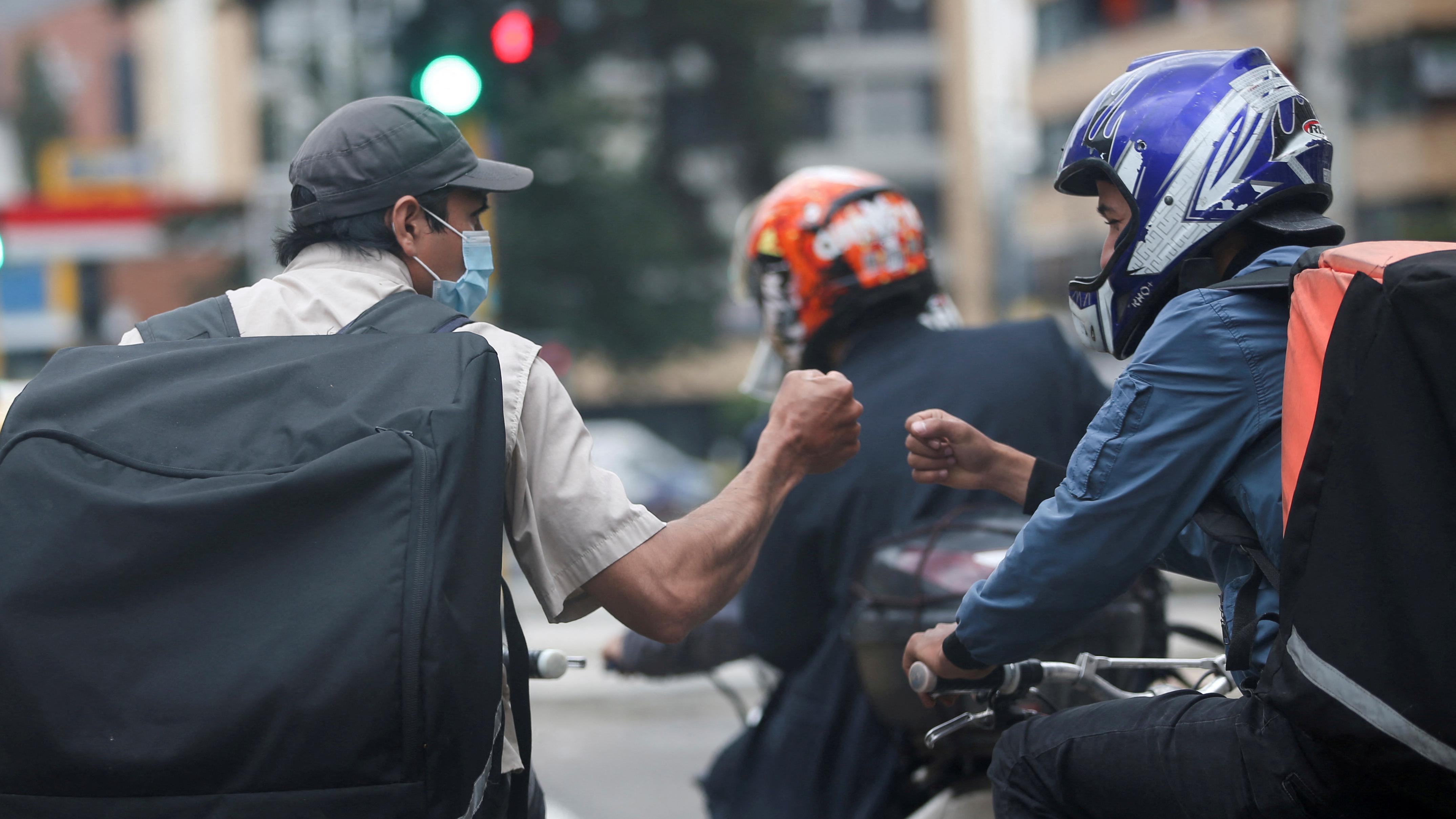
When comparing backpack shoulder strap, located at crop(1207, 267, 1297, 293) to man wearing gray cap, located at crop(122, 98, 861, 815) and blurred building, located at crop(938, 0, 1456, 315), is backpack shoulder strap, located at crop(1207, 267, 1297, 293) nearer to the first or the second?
man wearing gray cap, located at crop(122, 98, 861, 815)

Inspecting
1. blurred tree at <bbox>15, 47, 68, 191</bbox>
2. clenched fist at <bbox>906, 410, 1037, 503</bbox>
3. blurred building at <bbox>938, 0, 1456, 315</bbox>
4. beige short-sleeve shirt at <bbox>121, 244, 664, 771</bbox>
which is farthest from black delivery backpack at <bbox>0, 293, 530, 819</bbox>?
blurred tree at <bbox>15, 47, 68, 191</bbox>

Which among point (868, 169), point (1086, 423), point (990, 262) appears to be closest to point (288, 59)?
point (990, 262)

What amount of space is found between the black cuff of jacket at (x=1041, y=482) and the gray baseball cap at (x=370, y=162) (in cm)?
108

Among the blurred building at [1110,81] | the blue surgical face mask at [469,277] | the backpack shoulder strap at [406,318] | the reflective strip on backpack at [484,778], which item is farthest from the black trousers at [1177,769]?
the blurred building at [1110,81]

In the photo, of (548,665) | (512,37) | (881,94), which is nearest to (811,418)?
(548,665)

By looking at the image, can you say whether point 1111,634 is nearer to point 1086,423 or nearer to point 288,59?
point 1086,423

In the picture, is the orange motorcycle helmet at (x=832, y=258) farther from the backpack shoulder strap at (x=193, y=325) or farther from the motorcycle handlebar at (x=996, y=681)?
the backpack shoulder strap at (x=193, y=325)

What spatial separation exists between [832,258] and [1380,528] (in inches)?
68.8

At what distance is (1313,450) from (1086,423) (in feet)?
4.76

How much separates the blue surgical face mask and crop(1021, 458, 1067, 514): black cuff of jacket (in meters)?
0.99

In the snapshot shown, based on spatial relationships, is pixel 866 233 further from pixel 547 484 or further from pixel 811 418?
pixel 547 484

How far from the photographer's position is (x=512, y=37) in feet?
26.2

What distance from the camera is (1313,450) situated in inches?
66.1

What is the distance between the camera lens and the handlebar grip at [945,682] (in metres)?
2.28
